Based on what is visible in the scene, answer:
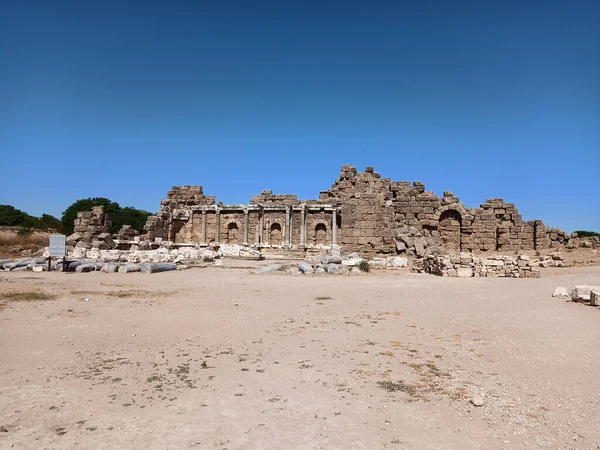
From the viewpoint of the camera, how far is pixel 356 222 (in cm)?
1998

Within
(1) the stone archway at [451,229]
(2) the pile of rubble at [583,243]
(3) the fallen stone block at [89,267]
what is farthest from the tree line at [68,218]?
(2) the pile of rubble at [583,243]

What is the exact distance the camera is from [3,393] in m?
4.44

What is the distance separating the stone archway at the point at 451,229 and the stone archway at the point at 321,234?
770cm

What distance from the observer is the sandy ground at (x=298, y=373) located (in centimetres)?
367

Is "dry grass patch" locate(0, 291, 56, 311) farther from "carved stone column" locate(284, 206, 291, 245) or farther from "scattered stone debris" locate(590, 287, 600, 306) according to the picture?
"carved stone column" locate(284, 206, 291, 245)

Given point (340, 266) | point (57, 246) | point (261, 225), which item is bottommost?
point (340, 266)

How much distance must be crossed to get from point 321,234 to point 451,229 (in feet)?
27.6

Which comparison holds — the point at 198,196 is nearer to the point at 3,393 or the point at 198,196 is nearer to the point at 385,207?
the point at 385,207

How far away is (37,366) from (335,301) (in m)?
6.16

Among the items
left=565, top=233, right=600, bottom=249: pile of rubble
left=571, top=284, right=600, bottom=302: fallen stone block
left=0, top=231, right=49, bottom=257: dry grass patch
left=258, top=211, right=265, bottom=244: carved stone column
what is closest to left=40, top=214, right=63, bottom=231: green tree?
left=0, top=231, right=49, bottom=257: dry grass patch

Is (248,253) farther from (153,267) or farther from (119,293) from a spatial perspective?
(119,293)

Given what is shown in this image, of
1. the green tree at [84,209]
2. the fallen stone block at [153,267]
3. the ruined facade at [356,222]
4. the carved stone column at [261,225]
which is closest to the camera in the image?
the fallen stone block at [153,267]

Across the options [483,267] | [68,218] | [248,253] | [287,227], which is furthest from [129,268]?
[68,218]

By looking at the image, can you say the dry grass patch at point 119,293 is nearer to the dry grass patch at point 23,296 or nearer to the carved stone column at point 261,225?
the dry grass patch at point 23,296
